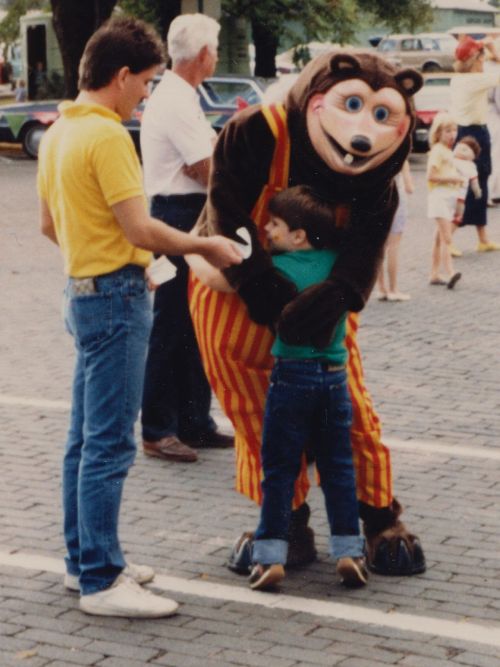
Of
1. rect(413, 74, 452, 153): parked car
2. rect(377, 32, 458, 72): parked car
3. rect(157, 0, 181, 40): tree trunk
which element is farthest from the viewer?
rect(377, 32, 458, 72): parked car

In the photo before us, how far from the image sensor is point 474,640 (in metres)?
4.83

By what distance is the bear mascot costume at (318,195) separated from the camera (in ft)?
17.0

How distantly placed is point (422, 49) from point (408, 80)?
4480 cm

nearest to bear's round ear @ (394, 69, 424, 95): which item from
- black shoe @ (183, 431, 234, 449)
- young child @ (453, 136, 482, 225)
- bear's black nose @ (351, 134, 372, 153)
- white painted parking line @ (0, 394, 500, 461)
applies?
bear's black nose @ (351, 134, 372, 153)

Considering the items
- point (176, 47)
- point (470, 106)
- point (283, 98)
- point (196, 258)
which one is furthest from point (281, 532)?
point (470, 106)

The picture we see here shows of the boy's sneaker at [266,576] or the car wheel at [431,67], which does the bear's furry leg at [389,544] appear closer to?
the boy's sneaker at [266,576]

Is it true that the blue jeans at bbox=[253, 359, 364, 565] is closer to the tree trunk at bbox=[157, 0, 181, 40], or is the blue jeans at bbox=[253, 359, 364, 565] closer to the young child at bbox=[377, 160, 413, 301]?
the young child at bbox=[377, 160, 413, 301]

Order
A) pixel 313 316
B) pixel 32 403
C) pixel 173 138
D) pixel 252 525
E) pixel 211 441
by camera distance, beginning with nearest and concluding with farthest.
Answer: pixel 313 316 → pixel 252 525 → pixel 173 138 → pixel 211 441 → pixel 32 403

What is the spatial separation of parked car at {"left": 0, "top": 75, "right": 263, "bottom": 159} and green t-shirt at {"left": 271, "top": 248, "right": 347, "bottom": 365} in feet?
61.8

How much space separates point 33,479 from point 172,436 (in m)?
0.75

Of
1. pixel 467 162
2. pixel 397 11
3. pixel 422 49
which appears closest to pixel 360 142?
pixel 467 162

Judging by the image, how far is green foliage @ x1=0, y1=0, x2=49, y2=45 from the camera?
146 ft

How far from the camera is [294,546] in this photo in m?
5.58

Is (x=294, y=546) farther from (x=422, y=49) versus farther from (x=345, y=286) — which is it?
(x=422, y=49)
